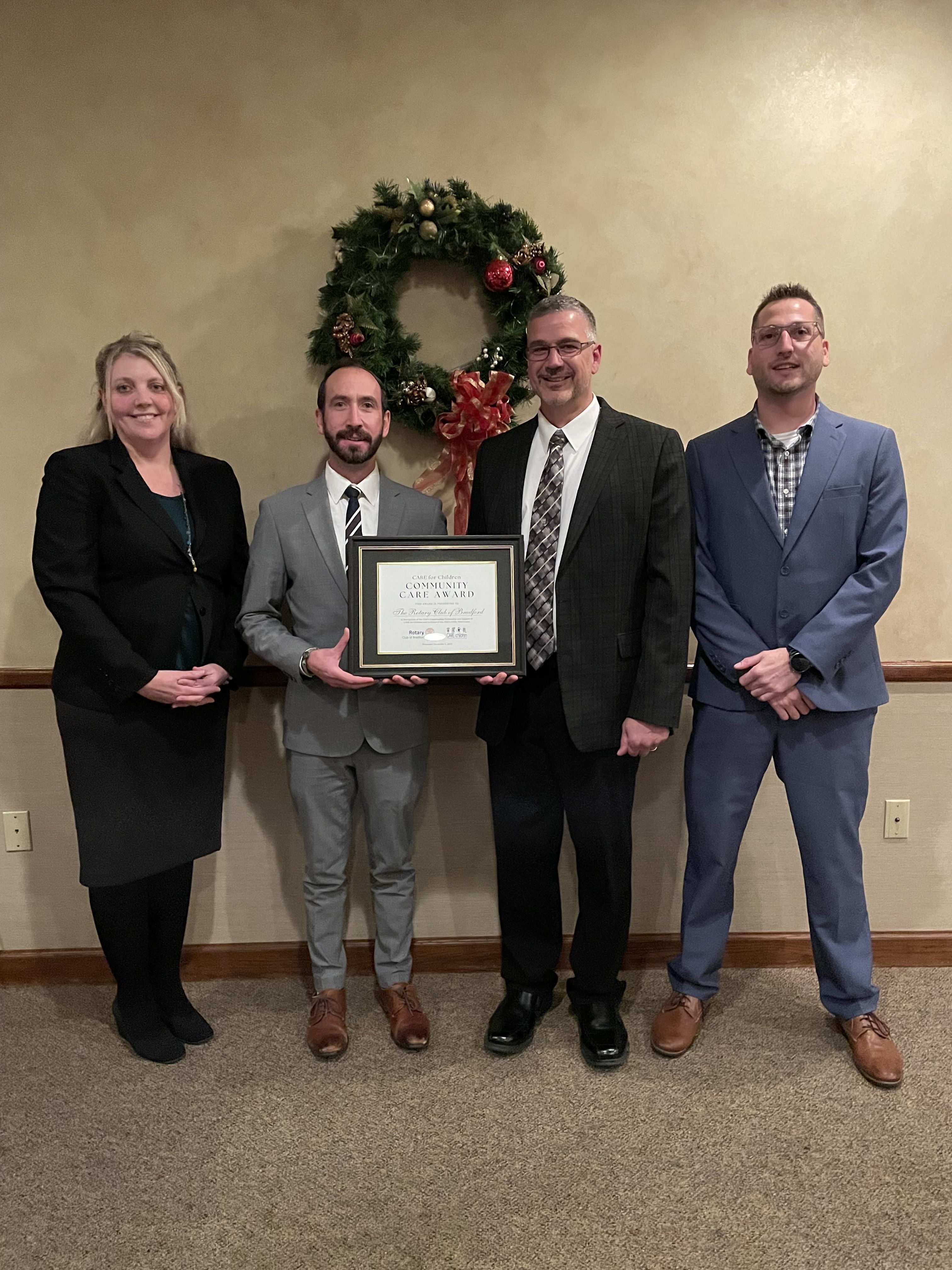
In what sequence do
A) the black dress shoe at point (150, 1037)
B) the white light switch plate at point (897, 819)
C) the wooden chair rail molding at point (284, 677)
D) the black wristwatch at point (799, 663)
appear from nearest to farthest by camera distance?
the black wristwatch at point (799, 663), the black dress shoe at point (150, 1037), the wooden chair rail molding at point (284, 677), the white light switch plate at point (897, 819)

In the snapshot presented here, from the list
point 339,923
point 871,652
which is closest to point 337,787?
point 339,923

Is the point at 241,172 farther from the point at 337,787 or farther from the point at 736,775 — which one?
the point at 736,775

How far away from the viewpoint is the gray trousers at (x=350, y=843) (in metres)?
2.14

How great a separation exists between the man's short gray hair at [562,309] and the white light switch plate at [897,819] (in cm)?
161

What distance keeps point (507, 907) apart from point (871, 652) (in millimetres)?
1090

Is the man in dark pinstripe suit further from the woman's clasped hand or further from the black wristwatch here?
the woman's clasped hand

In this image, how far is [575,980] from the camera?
2.19 metres

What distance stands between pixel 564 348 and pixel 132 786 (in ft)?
4.72

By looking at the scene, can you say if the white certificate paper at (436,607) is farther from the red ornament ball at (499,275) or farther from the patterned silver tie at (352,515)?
the red ornament ball at (499,275)

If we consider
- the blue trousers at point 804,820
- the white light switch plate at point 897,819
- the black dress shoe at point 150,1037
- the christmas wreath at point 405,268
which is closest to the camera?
the blue trousers at point 804,820

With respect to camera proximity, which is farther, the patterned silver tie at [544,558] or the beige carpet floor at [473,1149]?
the patterned silver tie at [544,558]

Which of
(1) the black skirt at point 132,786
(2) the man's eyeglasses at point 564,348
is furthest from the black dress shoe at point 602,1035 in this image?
(2) the man's eyeglasses at point 564,348

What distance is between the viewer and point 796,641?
6.28 feet

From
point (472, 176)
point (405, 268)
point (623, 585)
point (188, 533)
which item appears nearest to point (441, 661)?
point (623, 585)
